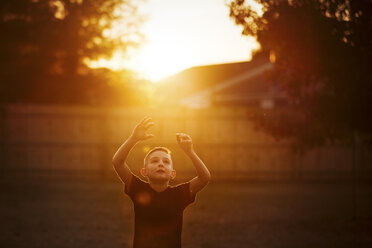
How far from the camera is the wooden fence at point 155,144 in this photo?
14086 millimetres

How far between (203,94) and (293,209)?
58.5ft

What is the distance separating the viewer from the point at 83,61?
19.2 meters

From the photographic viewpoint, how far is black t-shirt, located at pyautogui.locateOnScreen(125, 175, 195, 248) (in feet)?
11.3

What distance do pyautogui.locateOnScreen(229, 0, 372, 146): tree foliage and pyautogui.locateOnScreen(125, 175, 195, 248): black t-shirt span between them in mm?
4319

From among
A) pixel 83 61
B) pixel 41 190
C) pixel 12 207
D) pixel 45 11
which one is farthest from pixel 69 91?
pixel 12 207

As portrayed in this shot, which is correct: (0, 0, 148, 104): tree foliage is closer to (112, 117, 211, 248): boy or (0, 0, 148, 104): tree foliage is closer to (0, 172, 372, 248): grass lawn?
(0, 172, 372, 248): grass lawn

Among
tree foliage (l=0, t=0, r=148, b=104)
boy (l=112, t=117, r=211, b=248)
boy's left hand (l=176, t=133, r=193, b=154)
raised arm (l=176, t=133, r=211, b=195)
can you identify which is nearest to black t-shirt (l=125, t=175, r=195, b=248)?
boy (l=112, t=117, r=211, b=248)

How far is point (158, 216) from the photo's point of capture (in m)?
3.47

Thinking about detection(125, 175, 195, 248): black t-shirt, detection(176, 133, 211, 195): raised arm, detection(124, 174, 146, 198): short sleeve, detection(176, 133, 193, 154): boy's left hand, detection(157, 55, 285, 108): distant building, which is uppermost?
detection(157, 55, 285, 108): distant building

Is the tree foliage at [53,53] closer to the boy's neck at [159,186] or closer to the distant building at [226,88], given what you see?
the distant building at [226,88]

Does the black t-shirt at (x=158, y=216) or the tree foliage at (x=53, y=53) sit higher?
the tree foliage at (x=53, y=53)

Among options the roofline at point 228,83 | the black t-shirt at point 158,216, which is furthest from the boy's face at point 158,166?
the roofline at point 228,83

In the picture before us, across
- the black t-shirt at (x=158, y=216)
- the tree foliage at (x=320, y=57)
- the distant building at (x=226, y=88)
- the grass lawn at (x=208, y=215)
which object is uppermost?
the distant building at (x=226, y=88)

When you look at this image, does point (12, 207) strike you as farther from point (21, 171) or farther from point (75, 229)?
point (21, 171)
